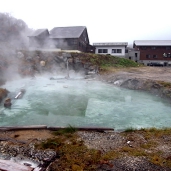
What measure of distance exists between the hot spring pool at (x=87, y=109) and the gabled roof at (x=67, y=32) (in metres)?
13.6

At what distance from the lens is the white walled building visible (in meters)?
27.3

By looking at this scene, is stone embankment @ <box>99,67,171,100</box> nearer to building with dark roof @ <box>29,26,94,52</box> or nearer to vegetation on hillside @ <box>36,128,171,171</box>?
vegetation on hillside @ <box>36,128,171,171</box>

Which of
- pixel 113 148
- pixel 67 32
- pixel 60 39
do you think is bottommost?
pixel 113 148

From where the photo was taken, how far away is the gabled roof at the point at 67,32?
76.0 ft

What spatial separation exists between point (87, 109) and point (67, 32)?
60.3 feet

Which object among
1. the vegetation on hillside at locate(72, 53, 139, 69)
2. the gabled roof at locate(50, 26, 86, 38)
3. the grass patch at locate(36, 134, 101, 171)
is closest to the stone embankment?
the vegetation on hillside at locate(72, 53, 139, 69)

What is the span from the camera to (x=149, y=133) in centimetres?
493

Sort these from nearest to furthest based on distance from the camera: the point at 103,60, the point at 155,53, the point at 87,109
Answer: the point at 87,109 → the point at 103,60 → the point at 155,53

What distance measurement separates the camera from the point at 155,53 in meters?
27.4

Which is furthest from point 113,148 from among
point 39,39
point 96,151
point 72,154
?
point 39,39

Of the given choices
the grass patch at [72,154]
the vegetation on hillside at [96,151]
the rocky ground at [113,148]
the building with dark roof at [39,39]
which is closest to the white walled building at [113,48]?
the building with dark roof at [39,39]

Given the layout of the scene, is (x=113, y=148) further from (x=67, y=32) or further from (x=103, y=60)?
(x=67, y=32)

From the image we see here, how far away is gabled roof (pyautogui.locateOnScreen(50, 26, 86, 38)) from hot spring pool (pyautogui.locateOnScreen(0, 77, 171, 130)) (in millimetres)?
13598

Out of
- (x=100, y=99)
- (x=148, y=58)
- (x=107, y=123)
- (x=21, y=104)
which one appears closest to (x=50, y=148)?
(x=107, y=123)
